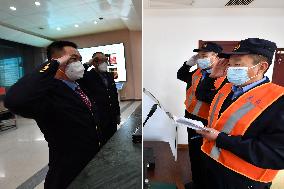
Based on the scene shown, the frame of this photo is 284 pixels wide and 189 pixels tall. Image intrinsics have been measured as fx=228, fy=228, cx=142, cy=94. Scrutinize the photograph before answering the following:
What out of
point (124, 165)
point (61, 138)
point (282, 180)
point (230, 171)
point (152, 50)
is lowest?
point (282, 180)

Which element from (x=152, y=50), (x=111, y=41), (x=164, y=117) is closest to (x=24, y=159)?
(x=111, y=41)

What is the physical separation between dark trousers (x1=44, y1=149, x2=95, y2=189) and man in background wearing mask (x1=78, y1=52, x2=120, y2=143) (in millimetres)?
185

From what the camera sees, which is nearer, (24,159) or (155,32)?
(24,159)

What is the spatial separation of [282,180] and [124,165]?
1.47 m

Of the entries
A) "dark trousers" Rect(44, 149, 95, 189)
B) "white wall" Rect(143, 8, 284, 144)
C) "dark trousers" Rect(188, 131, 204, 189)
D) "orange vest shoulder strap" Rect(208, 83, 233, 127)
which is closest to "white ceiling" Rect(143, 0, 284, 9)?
"white wall" Rect(143, 8, 284, 144)

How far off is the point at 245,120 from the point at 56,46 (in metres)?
1.06

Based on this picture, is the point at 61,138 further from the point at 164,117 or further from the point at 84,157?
the point at 164,117

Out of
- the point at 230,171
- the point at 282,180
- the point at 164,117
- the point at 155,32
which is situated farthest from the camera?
the point at 155,32

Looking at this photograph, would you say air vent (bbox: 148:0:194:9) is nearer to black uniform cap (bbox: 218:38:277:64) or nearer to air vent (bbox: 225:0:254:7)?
air vent (bbox: 225:0:254:7)

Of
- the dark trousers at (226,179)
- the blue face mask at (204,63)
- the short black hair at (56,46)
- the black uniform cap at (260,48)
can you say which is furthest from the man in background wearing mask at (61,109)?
Answer: the blue face mask at (204,63)

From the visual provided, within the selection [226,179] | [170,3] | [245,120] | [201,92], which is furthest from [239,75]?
[170,3]

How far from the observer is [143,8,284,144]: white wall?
152 inches

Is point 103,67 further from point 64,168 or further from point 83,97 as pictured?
point 64,168

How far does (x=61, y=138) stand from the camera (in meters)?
0.82
